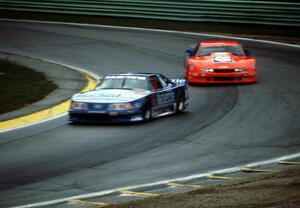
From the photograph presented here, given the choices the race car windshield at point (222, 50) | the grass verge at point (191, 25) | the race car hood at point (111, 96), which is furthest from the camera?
Answer: the grass verge at point (191, 25)

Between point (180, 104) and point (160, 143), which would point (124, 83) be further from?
point (160, 143)

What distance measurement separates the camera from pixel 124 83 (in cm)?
1861

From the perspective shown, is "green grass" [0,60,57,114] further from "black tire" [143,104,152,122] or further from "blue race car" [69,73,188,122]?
"black tire" [143,104,152,122]

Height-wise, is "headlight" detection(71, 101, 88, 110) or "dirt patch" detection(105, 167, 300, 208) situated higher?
"dirt patch" detection(105, 167, 300, 208)

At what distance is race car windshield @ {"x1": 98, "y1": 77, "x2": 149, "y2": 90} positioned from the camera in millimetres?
18500

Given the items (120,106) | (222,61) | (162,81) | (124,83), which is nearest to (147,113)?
(120,106)

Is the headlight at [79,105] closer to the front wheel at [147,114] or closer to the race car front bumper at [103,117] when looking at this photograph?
the race car front bumper at [103,117]

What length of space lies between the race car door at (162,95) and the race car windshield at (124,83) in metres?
0.26

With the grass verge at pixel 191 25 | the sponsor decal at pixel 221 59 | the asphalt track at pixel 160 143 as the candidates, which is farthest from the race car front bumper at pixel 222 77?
the grass verge at pixel 191 25

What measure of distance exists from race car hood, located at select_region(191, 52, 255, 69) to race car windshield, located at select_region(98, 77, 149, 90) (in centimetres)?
537

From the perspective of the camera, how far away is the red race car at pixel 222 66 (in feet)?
77.5

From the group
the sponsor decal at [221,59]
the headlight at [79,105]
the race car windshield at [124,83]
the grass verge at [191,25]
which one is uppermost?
the race car windshield at [124,83]

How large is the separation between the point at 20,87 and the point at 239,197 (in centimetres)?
1308

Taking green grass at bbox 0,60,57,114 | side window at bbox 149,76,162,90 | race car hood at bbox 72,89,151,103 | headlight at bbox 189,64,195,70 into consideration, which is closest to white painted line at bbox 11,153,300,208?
race car hood at bbox 72,89,151,103
